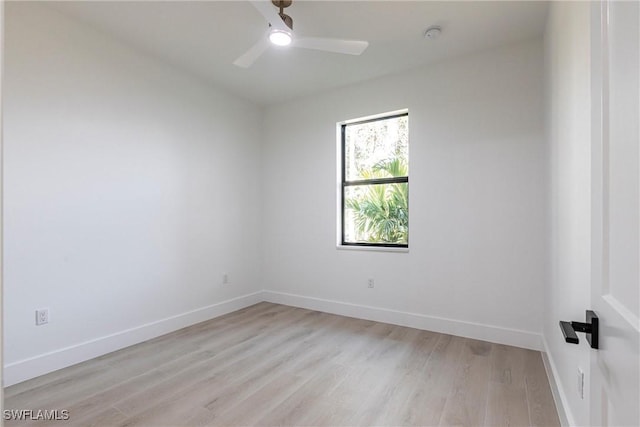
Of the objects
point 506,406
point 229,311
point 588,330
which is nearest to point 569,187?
point 588,330

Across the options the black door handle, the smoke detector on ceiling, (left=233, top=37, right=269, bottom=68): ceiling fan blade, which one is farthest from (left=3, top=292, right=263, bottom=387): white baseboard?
the smoke detector on ceiling

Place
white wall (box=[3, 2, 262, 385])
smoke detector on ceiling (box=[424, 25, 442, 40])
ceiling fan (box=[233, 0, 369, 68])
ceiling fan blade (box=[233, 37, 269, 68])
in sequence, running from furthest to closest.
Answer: smoke detector on ceiling (box=[424, 25, 442, 40]) → white wall (box=[3, 2, 262, 385]) → ceiling fan blade (box=[233, 37, 269, 68]) → ceiling fan (box=[233, 0, 369, 68])

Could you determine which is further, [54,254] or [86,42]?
[86,42]

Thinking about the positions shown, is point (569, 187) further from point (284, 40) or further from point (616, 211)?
point (284, 40)

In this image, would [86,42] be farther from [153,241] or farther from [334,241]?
[334,241]

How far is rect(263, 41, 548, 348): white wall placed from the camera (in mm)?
2783

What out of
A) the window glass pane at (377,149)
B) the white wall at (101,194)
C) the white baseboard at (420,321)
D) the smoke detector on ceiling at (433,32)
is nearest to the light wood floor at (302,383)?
the white baseboard at (420,321)

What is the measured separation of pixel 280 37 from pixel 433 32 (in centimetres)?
136

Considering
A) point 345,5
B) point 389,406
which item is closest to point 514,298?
point 389,406

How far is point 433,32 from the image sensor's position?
2.64m

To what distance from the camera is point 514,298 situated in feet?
9.27

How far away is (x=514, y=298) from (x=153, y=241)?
3.41 m

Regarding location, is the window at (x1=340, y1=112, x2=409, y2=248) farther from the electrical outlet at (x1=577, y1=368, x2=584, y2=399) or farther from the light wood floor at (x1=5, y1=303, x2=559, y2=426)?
the electrical outlet at (x1=577, y1=368, x2=584, y2=399)

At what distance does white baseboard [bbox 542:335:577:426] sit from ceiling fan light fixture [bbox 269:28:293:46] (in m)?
2.70
